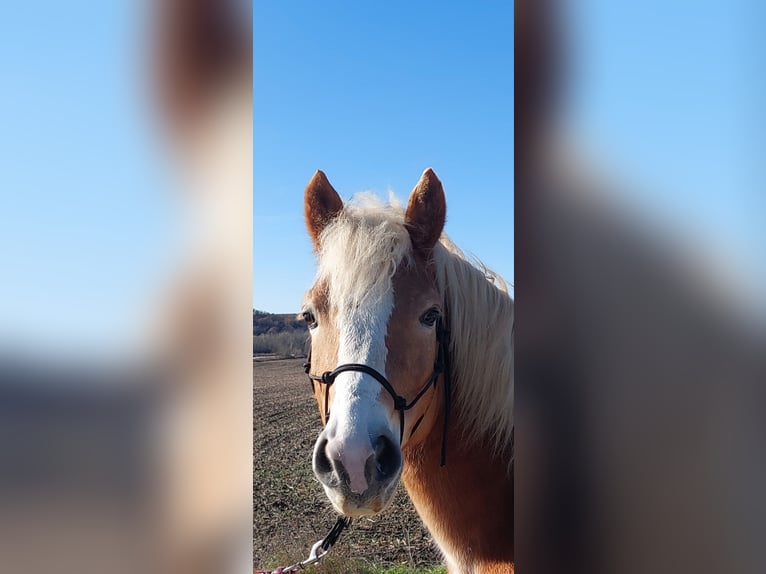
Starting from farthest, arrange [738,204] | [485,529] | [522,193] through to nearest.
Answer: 1. [485,529]
2. [522,193]
3. [738,204]

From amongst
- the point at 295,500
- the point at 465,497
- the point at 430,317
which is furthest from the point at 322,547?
the point at 430,317

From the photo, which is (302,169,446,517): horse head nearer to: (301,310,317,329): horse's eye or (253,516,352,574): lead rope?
(301,310,317,329): horse's eye

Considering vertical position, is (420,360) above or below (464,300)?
below

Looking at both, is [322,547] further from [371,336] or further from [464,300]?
[464,300]

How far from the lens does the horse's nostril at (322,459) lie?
106cm

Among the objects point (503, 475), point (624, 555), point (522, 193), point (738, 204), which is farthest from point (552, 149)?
point (503, 475)

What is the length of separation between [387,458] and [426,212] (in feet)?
2.07

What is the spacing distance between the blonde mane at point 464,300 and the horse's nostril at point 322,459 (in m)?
0.41

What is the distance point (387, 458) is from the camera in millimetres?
1077

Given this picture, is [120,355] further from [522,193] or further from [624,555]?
[624,555]

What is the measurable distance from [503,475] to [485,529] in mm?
149

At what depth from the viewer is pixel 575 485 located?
2.25 feet

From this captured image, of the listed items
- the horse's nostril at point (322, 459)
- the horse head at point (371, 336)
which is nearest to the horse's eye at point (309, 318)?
the horse head at point (371, 336)

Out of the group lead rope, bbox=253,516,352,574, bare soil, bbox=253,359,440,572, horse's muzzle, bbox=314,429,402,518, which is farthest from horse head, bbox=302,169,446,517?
lead rope, bbox=253,516,352,574
